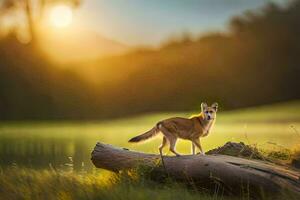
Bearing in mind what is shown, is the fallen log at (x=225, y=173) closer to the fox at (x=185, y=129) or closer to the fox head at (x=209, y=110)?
the fox at (x=185, y=129)

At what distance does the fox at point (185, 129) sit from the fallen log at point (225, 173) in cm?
29

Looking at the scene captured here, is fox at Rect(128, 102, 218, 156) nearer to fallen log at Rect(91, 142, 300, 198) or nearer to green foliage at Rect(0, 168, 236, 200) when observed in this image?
fallen log at Rect(91, 142, 300, 198)

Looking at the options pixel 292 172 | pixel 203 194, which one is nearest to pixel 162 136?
pixel 203 194

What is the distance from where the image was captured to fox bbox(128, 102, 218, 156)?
11.4 meters

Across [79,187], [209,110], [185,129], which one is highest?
[209,110]

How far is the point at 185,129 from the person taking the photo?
11648 mm

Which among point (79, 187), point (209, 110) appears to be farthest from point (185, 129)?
point (79, 187)

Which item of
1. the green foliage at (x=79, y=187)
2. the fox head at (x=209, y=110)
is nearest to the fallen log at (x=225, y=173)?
the green foliage at (x=79, y=187)

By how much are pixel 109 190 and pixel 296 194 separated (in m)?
2.59

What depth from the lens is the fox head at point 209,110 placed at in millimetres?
12039

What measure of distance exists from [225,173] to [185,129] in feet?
4.37

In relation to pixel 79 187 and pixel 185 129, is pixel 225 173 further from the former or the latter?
pixel 79 187

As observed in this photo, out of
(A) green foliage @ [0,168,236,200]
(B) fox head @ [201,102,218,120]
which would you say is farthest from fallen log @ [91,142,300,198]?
(B) fox head @ [201,102,218,120]

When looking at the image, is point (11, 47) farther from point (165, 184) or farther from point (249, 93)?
point (165, 184)
